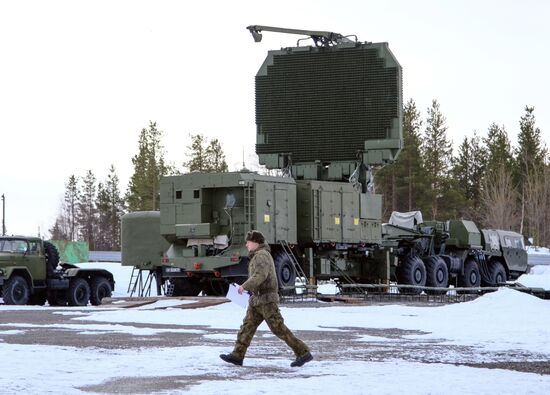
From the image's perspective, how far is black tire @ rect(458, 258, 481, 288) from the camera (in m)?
40.5

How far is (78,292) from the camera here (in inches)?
1314

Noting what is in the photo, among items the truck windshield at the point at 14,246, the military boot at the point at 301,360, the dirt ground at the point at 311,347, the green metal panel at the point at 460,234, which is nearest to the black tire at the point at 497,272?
the green metal panel at the point at 460,234

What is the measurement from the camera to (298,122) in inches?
1516

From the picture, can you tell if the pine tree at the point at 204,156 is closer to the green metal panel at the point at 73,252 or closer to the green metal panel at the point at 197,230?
the green metal panel at the point at 73,252

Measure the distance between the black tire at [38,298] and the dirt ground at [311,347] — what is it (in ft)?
41.1

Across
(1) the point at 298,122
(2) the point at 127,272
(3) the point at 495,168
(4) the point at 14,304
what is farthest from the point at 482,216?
(4) the point at 14,304

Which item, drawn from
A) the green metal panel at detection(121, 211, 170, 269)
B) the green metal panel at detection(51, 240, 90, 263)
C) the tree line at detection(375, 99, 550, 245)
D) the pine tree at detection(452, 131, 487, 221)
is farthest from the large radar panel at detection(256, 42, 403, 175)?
the pine tree at detection(452, 131, 487, 221)

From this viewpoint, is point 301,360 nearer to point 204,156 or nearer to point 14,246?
point 14,246

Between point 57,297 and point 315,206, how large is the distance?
25.1 feet

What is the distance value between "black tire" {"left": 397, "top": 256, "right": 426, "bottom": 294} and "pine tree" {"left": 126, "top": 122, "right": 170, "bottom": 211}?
6453cm

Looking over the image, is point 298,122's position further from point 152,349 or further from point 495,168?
point 495,168

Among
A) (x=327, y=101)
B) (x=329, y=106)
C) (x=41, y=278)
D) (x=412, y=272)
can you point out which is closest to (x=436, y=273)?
(x=412, y=272)

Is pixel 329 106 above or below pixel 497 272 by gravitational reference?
above

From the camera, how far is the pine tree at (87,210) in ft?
500
